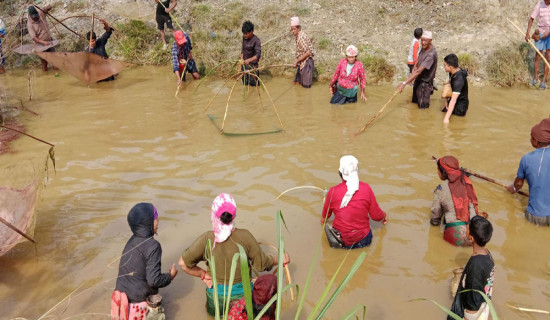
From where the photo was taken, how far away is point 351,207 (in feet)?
13.5

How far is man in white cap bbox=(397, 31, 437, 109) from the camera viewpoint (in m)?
7.12

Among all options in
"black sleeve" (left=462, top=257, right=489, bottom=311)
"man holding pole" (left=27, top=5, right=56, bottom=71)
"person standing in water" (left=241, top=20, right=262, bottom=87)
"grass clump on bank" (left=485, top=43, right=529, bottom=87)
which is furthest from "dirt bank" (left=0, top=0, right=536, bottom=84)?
"black sleeve" (left=462, top=257, right=489, bottom=311)

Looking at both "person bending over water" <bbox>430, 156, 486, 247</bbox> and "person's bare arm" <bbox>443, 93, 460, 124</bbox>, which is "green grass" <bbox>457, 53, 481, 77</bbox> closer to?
"person's bare arm" <bbox>443, 93, 460, 124</bbox>

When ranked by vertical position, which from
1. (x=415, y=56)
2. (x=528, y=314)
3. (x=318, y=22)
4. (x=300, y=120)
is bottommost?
(x=528, y=314)

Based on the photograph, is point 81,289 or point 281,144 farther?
point 281,144

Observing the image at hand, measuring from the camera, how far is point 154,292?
338 centimetres

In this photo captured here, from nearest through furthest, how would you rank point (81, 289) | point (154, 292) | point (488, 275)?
1. point (488, 275)
2. point (154, 292)
3. point (81, 289)

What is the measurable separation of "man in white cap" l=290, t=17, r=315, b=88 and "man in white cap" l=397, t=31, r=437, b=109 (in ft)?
7.19

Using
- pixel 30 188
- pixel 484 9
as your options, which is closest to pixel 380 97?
pixel 484 9

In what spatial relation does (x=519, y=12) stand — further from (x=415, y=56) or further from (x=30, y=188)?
(x=30, y=188)

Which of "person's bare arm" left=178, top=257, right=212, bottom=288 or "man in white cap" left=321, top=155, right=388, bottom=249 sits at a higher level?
"man in white cap" left=321, top=155, right=388, bottom=249

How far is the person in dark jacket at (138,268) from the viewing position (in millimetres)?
3188

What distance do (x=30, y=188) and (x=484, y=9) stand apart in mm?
10723

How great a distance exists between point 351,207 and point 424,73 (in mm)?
4452
